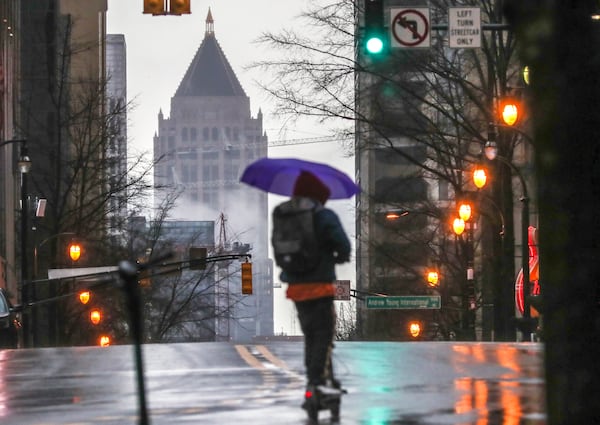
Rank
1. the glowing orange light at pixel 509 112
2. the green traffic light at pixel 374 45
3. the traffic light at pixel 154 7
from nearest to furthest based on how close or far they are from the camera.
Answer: the green traffic light at pixel 374 45, the traffic light at pixel 154 7, the glowing orange light at pixel 509 112

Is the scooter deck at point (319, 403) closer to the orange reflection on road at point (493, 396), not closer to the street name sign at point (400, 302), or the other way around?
the orange reflection on road at point (493, 396)

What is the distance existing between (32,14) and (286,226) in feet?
326

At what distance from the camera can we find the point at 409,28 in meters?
25.3

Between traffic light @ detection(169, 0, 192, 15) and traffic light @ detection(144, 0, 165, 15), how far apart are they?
0.61 ft

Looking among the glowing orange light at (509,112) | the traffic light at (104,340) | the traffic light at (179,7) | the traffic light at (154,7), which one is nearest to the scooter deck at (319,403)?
the traffic light at (154,7)

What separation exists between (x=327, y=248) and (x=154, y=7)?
14.4 meters

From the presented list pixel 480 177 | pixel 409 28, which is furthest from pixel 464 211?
pixel 409 28

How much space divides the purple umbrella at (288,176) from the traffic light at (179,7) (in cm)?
1335

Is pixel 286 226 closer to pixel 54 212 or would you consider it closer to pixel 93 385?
pixel 93 385

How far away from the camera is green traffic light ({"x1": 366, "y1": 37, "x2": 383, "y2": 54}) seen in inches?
899

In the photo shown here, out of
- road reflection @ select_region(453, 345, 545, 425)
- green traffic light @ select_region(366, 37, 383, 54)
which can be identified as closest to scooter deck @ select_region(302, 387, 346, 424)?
road reflection @ select_region(453, 345, 545, 425)

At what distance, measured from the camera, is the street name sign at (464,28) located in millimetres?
26328

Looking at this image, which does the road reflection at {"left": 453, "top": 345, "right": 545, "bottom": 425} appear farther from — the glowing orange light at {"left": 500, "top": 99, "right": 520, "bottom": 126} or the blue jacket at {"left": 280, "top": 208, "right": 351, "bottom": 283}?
the glowing orange light at {"left": 500, "top": 99, "right": 520, "bottom": 126}

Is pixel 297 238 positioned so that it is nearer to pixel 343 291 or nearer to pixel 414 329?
pixel 343 291
